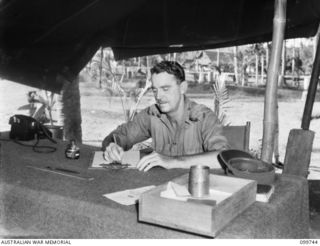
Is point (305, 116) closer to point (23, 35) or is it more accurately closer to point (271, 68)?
point (271, 68)

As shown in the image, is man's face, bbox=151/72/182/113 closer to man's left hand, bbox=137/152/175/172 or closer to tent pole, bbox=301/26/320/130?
man's left hand, bbox=137/152/175/172

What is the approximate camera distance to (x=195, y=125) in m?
2.57

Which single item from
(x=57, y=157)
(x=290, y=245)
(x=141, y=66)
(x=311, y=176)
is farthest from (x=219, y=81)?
(x=141, y=66)

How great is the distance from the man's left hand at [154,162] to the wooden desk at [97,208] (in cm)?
3

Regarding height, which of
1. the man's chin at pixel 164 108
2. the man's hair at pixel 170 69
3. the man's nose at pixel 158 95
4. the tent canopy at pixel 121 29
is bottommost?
the man's chin at pixel 164 108

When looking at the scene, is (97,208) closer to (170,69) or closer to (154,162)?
(154,162)

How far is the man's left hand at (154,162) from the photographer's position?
6.54 feet

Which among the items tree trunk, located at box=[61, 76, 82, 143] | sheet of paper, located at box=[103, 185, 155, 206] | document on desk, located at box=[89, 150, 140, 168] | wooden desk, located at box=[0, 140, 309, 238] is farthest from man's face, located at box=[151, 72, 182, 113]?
tree trunk, located at box=[61, 76, 82, 143]

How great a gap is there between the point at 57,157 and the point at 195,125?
81cm

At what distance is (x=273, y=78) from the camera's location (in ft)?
9.20

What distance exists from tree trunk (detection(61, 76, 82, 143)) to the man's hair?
3302mm

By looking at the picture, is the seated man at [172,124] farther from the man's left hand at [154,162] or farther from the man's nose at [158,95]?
the man's left hand at [154,162]

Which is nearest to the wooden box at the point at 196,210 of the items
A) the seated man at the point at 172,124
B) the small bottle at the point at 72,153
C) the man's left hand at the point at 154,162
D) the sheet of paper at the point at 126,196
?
the sheet of paper at the point at 126,196

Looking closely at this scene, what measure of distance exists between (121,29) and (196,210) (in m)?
2.85
